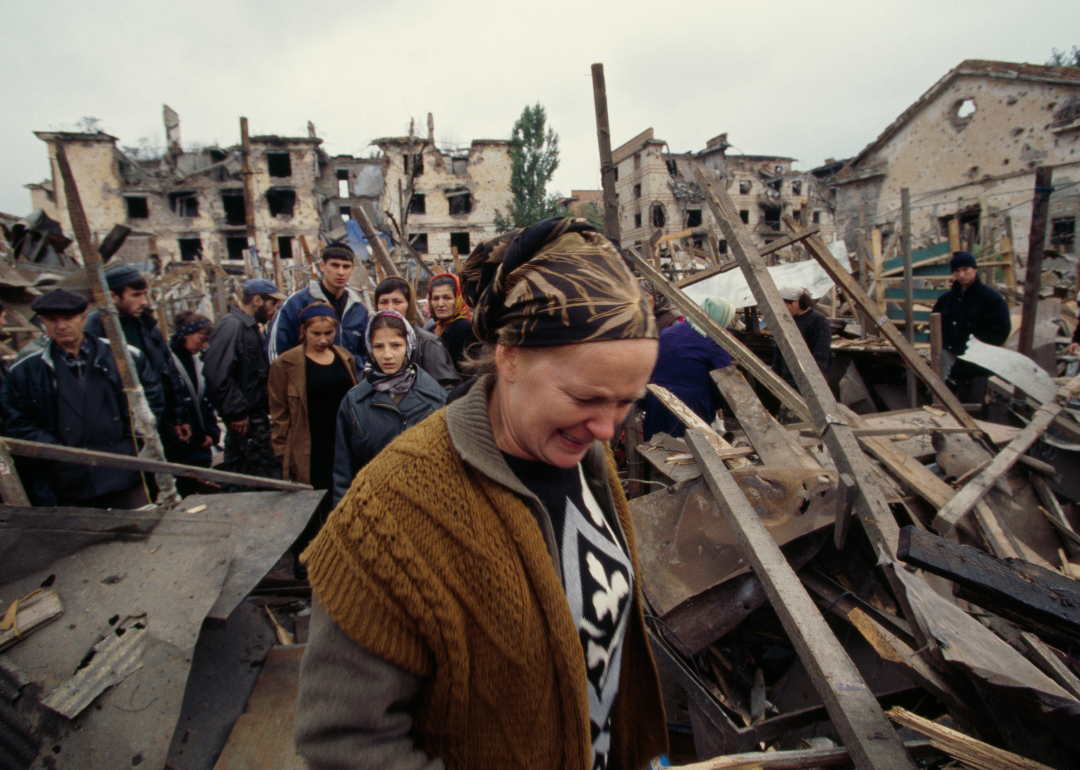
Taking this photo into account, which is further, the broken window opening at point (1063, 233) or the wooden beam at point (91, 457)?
the broken window opening at point (1063, 233)

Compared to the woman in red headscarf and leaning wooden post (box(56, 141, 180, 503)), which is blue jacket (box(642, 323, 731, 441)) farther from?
leaning wooden post (box(56, 141, 180, 503))

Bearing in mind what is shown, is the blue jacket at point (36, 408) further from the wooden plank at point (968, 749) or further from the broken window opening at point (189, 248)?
the broken window opening at point (189, 248)

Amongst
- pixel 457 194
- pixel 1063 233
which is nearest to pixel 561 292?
pixel 1063 233

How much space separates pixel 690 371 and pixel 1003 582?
265 centimetres

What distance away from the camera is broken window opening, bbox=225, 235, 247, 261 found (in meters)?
34.0

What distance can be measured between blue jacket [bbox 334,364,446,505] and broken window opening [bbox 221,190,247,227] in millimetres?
36712

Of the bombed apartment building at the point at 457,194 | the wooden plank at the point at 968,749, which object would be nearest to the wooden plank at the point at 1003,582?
the wooden plank at the point at 968,749

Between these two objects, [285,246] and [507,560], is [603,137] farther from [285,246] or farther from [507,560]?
[285,246]

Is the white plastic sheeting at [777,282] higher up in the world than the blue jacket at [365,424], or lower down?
higher up

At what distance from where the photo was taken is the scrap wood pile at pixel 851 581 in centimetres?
145

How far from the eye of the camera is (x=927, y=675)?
1.63 metres

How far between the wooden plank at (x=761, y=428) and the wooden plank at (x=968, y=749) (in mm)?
1502

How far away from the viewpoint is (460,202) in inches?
1406

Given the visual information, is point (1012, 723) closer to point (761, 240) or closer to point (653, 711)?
point (653, 711)
